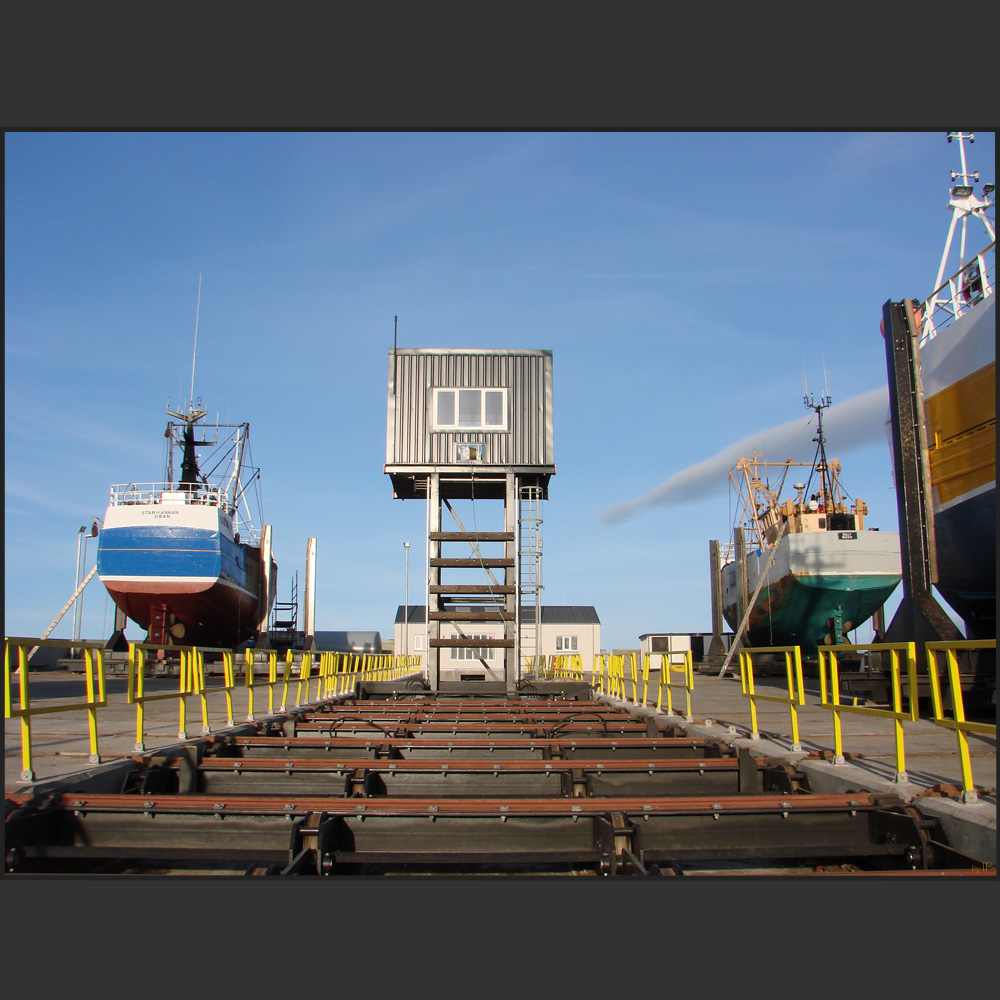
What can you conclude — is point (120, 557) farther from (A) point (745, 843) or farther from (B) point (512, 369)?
(A) point (745, 843)

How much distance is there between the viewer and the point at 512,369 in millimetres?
16469

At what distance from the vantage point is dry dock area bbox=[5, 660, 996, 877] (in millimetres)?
4266

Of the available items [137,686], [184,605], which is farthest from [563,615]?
[137,686]

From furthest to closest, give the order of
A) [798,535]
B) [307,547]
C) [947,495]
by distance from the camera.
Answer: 1. [307,547]
2. [798,535]
3. [947,495]

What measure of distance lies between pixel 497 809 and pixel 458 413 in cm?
1232

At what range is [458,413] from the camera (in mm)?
16297

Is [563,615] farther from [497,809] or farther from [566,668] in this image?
[497,809]

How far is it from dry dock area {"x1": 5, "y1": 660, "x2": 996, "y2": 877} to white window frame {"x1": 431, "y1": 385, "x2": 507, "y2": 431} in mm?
9591

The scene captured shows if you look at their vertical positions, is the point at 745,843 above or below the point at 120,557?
below

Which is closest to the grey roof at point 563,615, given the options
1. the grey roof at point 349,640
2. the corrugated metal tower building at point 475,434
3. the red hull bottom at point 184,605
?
the grey roof at point 349,640

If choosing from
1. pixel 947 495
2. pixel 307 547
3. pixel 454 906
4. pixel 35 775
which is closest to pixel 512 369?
pixel 947 495

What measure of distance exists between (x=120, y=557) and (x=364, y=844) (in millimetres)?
25028

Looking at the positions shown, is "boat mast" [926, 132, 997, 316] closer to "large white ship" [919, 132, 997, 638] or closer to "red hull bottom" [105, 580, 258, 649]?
"large white ship" [919, 132, 997, 638]

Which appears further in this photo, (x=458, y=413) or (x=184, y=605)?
(x=184, y=605)
